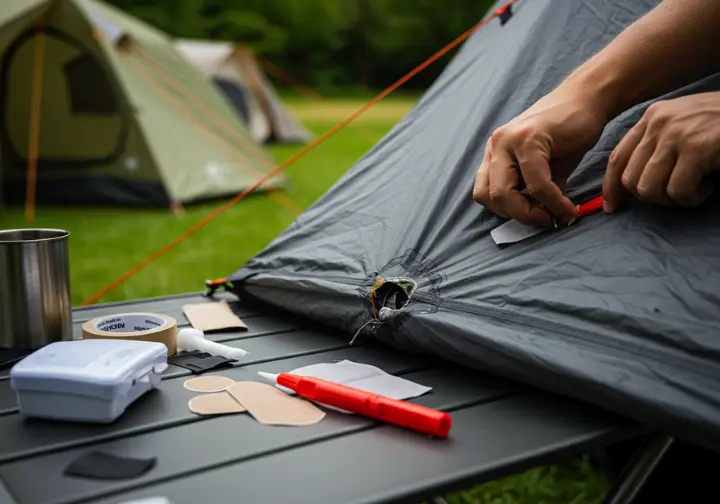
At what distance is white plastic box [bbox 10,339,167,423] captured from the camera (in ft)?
2.30

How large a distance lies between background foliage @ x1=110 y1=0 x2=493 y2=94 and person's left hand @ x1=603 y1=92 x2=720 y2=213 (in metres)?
20.3

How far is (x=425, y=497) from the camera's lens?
59 centimetres

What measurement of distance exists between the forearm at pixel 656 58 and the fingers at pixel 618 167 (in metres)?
0.10

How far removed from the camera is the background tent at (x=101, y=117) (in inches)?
172

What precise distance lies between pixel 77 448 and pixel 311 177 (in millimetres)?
5258

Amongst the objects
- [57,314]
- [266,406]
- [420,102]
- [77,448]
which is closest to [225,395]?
[266,406]

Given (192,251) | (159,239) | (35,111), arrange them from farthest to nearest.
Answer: (35,111)
(159,239)
(192,251)

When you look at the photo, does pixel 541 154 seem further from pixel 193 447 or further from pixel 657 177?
pixel 193 447

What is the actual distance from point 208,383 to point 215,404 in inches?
2.5

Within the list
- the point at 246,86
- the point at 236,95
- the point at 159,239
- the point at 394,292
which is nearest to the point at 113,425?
the point at 394,292

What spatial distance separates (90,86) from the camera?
455 centimetres

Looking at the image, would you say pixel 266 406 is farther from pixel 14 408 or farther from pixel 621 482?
pixel 621 482

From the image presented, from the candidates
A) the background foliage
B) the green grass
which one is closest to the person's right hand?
the green grass

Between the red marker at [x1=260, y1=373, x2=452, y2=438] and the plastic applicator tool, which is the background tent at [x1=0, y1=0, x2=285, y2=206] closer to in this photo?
the plastic applicator tool
